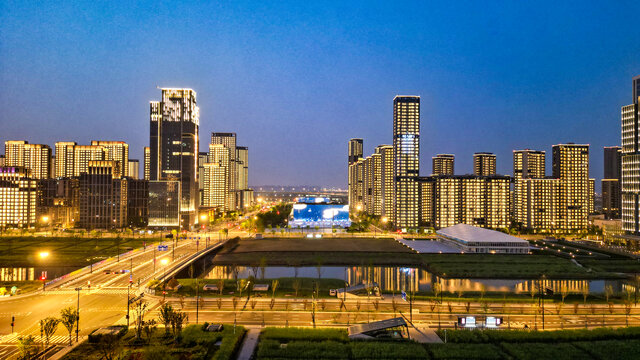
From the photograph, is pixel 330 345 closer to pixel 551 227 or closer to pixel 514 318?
pixel 514 318

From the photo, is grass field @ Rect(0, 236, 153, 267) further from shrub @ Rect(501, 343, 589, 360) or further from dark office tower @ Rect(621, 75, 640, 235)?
dark office tower @ Rect(621, 75, 640, 235)

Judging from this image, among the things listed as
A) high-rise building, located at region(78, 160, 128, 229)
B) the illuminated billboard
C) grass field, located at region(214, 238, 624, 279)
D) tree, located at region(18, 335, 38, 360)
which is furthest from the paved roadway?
the illuminated billboard

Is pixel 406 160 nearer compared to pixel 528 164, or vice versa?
pixel 406 160

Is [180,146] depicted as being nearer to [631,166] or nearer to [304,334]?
[304,334]

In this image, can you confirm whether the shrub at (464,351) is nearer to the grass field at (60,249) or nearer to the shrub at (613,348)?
the shrub at (613,348)

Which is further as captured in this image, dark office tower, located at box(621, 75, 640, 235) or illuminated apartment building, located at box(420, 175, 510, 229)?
illuminated apartment building, located at box(420, 175, 510, 229)

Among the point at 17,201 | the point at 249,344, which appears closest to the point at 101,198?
the point at 17,201
